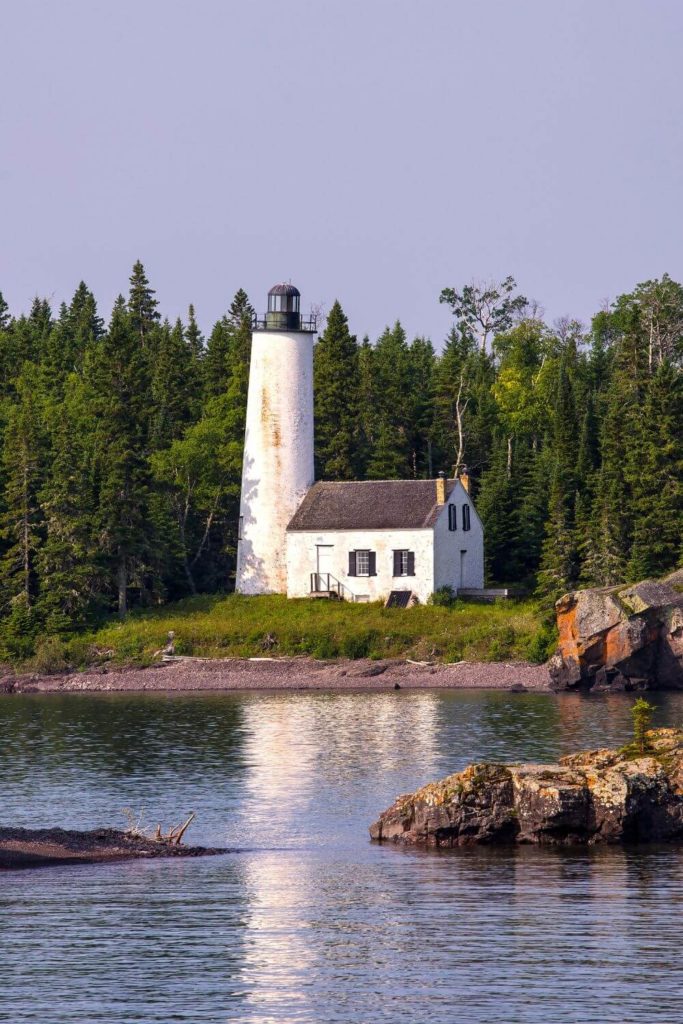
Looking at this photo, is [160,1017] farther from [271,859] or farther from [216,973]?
[271,859]

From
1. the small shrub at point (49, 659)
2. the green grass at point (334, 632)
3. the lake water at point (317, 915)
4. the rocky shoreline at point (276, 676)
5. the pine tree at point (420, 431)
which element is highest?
the pine tree at point (420, 431)

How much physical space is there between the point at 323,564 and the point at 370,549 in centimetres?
236

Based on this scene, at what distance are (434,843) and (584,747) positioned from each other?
45.1ft

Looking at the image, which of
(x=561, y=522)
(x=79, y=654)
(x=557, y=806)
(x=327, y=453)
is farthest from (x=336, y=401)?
(x=557, y=806)

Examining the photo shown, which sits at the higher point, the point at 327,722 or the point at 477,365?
the point at 477,365

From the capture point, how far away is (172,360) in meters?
96.0

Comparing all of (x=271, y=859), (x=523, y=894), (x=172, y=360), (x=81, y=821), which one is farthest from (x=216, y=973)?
(x=172, y=360)

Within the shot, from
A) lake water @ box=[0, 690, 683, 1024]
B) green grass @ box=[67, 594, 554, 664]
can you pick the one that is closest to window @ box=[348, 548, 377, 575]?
green grass @ box=[67, 594, 554, 664]

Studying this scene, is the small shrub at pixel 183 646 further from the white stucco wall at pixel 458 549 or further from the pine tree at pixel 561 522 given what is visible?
the pine tree at pixel 561 522

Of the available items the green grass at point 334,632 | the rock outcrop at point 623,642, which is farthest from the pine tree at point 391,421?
the rock outcrop at point 623,642

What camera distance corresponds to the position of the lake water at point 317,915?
62.1 feet

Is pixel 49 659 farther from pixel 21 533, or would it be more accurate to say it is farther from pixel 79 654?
pixel 21 533

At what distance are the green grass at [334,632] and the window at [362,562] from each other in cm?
168

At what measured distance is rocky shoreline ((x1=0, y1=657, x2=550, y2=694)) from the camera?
6444 cm
